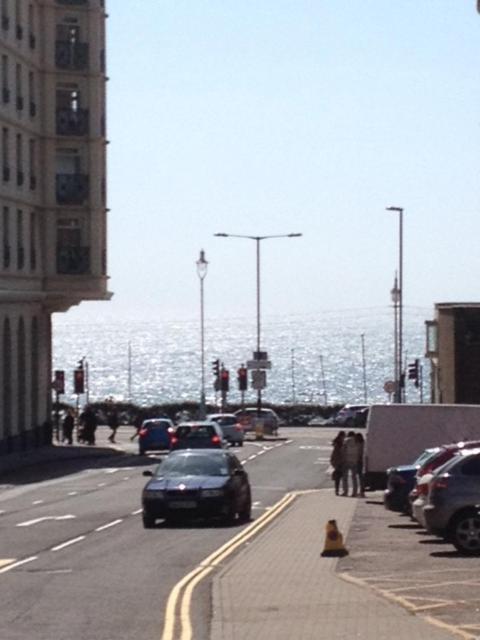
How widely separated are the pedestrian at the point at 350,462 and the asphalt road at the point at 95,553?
1672 millimetres

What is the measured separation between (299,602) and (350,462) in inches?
911

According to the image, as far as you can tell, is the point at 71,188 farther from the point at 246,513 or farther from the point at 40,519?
the point at 246,513

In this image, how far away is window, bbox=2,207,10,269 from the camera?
65812 mm

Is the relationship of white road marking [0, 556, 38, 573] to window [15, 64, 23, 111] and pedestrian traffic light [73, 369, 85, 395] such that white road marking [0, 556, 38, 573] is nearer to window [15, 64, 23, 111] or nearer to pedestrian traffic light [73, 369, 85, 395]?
window [15, 64, 23, 111]

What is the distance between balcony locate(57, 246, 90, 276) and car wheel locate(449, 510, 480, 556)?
159 feet

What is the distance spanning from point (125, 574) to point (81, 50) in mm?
52146

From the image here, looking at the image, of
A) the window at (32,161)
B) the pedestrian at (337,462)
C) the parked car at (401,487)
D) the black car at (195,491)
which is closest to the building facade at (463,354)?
the window at (32,161)

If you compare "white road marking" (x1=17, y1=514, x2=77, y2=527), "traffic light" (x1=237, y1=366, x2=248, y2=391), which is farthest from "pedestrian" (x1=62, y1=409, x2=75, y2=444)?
"white road marking" (x1=17, y1=514, x2=77, y2=527)

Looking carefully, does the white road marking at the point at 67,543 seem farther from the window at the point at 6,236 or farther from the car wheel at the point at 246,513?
the window at the point at 6,236

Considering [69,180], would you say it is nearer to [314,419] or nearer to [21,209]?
[21,209]

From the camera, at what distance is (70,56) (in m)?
71.8

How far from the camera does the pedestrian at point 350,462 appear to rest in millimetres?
40531

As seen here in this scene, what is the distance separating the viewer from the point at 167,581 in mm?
21188

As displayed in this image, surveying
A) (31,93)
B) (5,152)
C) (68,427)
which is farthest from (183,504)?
(68,427)
